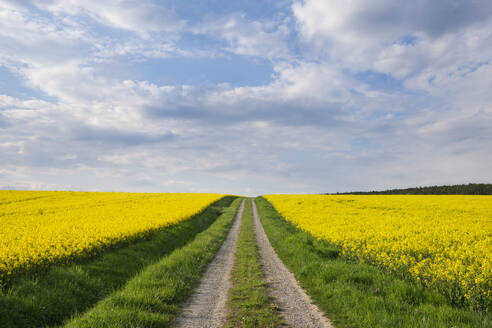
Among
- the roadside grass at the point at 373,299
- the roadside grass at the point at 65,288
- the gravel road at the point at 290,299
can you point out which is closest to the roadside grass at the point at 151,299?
the roadside grass at the point at 65,288

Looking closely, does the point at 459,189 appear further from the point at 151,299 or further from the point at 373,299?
the point at 151,299

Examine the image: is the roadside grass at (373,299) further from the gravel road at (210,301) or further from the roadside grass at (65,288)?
the roadside grass at (65,288)

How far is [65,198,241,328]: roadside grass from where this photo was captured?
19.1ft

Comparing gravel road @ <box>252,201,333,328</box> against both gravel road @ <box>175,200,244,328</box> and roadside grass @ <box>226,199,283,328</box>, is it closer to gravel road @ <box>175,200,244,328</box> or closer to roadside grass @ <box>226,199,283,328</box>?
roadside grass @ <box>226,199,283,328</box>

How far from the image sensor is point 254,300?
7.30m

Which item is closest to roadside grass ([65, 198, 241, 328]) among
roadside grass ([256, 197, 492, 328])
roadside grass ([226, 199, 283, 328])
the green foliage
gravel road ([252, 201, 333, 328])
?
roadside grass ([226, 199, 283, 328])

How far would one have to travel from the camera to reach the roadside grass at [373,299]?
5.99m

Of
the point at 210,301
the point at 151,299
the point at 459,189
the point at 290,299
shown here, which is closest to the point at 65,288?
the point at 151,299

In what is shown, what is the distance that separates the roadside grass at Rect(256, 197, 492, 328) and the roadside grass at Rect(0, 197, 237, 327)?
20.4 feet

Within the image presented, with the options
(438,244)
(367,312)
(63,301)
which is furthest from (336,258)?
(63,301)

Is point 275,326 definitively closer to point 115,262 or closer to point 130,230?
point 115,262

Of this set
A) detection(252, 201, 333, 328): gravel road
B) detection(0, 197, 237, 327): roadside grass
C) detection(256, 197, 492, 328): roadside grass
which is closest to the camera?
detection(256, 197, 492, 328): roadside grass

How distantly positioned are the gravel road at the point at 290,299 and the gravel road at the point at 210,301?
1434 millimetres

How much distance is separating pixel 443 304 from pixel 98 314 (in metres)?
8.35
